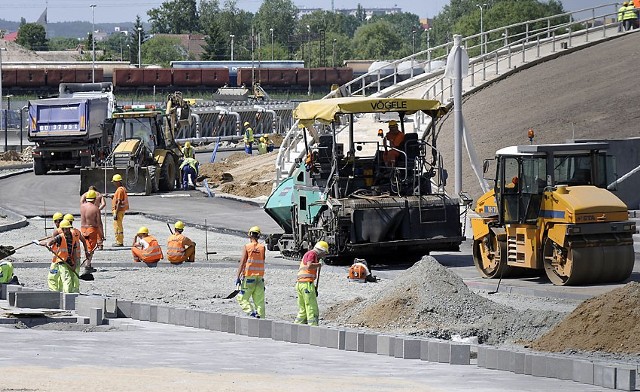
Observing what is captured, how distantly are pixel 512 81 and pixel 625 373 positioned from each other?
3179cm

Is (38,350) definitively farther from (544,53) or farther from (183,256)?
(544,53)

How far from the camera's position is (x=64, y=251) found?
62.3ft

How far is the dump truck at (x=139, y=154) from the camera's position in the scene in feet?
127

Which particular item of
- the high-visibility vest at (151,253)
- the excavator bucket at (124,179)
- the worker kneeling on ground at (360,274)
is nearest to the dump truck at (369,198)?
the worker kneeling on ground at (360,274)

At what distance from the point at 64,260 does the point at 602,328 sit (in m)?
8.45

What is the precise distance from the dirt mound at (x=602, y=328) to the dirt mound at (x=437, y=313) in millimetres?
805

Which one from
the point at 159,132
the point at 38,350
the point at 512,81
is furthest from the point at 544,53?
the point at 38,350

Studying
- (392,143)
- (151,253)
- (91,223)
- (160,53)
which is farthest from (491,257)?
(160,53)

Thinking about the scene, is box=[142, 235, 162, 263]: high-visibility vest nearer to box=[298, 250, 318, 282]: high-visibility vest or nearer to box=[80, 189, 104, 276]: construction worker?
box=[80, 189, 104, 276]: construction worker

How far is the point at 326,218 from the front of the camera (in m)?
22.6

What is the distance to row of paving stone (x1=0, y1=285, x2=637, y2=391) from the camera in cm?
1238

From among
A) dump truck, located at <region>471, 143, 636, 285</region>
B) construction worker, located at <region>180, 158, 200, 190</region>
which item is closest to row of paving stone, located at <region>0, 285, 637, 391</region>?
dump truck, located at <region>471, 143, 636, 285</region>

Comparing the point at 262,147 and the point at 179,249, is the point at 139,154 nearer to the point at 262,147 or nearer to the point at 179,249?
the point at 179,249

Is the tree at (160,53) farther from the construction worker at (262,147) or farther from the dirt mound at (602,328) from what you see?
the dirt mound at (602,328)
